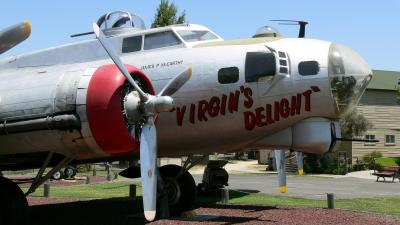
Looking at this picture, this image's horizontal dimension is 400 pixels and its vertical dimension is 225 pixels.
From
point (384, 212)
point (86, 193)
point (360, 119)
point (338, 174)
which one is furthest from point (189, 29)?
point (360, 119)

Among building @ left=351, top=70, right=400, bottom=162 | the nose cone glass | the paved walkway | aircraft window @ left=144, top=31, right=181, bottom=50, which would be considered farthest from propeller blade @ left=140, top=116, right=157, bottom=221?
building @ left=351, top=70, right=400, bottom=162

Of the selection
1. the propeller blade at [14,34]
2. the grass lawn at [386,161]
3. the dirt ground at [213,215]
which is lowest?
the grass lawn at [386,161]

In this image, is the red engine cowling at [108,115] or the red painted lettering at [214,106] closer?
the red engine cowling at [108,115]

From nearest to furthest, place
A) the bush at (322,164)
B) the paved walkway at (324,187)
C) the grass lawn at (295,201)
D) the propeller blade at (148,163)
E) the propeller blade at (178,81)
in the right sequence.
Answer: the propeller blade at (148,163) < the propeller blade at (178,81) < the grass lawn at (295,201) < the paved walkway at (324,187) < the bush at (322,164)

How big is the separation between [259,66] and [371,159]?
32689mm

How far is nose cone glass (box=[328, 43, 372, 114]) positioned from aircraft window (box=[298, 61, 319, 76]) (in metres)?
0.30

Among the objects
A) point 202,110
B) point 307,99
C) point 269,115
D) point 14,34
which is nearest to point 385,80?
point 307,99

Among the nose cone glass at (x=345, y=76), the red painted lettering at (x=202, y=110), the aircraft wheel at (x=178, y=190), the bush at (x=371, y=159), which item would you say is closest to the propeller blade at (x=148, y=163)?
the red painted lettering at (x=202, y=110)

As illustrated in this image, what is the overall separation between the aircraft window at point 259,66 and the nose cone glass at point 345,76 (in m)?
1.28

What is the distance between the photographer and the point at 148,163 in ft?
33.5

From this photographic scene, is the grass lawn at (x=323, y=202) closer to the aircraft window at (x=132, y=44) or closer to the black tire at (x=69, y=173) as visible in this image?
the aircraft window at (x=132, y=44)

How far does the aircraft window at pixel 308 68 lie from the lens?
12.0 meters

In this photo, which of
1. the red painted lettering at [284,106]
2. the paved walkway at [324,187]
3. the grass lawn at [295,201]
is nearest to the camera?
the red painted lettering at [284,106]

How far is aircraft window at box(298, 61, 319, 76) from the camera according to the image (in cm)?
1199
